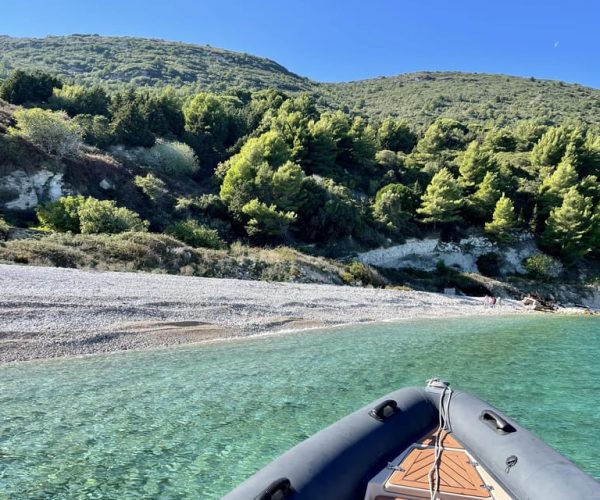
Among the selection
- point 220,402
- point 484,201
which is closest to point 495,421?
point 220,402

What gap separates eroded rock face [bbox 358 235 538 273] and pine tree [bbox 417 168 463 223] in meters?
1.92

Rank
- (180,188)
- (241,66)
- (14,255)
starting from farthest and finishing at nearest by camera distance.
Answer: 1. (241,66)
2. (180,188)
3. (14,255)

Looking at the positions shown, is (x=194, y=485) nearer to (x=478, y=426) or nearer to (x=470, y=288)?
(x=478, y=426)

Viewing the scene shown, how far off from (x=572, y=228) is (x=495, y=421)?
3373 cm

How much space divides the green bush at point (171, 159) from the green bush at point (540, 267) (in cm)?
2602

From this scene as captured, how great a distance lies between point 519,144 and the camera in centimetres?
5222

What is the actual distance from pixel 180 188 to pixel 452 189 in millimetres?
20291

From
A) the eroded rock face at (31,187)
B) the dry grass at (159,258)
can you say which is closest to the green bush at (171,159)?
the eroded rock face at (31,187)

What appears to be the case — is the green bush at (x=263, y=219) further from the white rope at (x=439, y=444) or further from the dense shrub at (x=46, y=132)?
the white rope at (x=439, y=444)

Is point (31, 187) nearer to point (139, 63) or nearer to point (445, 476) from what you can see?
point (445, 476)

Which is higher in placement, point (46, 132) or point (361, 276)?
point (46, 132)

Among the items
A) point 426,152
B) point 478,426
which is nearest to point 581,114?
point 426,152

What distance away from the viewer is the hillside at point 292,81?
3145 inches

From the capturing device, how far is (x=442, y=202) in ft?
103
